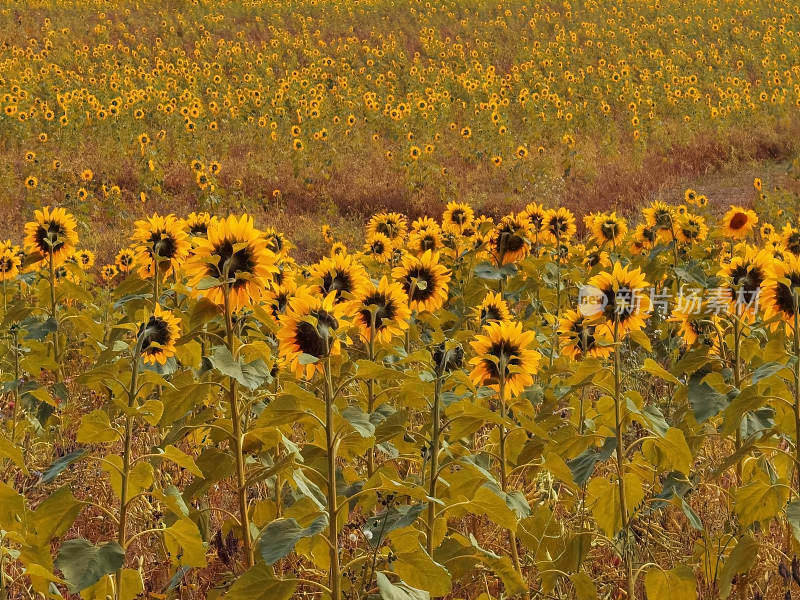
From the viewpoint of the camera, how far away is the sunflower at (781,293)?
2.72 metres

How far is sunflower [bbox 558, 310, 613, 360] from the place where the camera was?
11.6ft

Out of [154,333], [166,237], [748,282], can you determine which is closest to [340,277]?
[154,333]

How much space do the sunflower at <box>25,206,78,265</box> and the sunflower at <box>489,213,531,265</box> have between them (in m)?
2.57

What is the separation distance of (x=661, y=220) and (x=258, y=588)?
479 centimetres

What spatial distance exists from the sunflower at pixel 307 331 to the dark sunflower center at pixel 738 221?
4.05m

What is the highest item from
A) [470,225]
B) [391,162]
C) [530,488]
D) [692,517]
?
[692,517]

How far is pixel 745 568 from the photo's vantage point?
243 centimetres

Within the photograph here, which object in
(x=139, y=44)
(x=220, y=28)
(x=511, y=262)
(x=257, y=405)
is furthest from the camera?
(x=220, y=28)

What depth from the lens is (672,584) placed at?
238 centimetres

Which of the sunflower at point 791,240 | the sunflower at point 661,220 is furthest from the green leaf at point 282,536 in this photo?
the sunflower at point 661,220

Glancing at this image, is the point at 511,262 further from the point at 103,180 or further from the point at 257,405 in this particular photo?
the point at 103,180

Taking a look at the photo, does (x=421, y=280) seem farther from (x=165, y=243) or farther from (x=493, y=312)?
(x=165, y=243)

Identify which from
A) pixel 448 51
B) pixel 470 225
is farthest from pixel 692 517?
pixel 448 51

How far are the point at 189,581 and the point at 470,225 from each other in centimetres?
351
